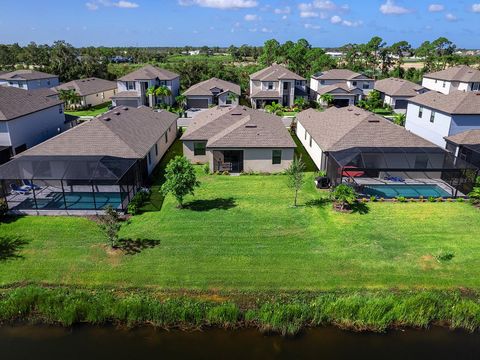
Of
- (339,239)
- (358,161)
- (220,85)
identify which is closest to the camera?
(339,239)

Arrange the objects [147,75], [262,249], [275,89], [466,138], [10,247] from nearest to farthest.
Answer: [262,249] < [10,247] < [466,138] < [147,75] < [275,89]

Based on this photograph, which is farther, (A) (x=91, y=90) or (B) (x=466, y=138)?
(A) (x=91, y=90)

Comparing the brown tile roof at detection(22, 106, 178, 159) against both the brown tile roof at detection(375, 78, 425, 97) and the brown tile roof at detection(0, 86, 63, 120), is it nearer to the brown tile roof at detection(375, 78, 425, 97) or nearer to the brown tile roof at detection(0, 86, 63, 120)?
the brown tile roof at detection(0, 86, 63, 120)

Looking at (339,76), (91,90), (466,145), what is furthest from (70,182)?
(339,76)

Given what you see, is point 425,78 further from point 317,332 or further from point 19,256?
point 19,256

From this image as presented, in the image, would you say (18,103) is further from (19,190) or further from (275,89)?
(275,89)

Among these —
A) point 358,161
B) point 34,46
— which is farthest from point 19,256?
point 34,46
